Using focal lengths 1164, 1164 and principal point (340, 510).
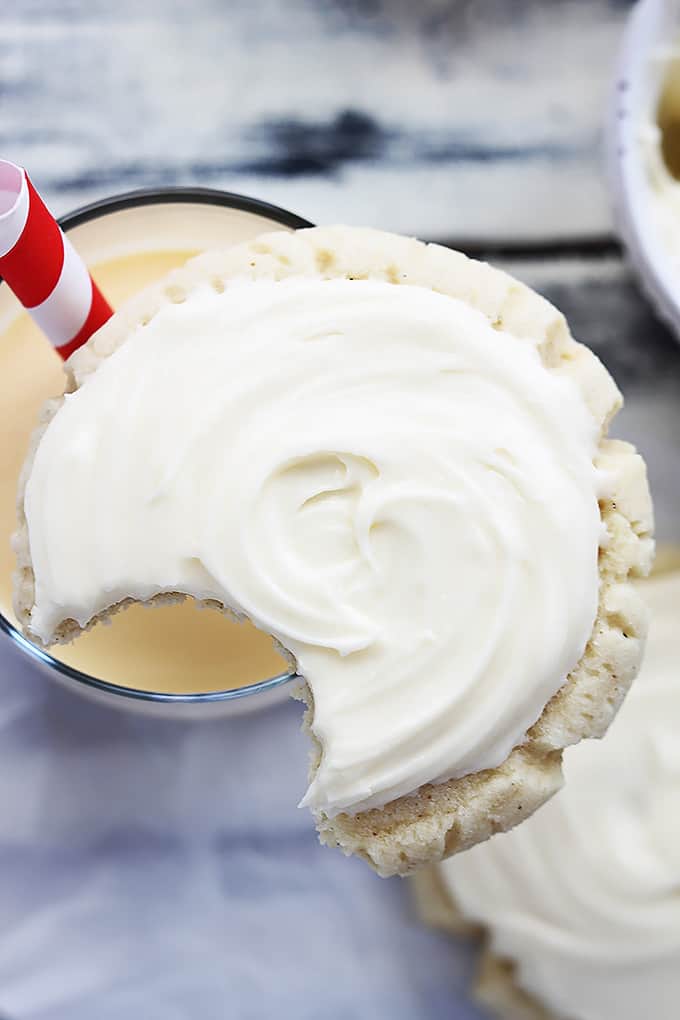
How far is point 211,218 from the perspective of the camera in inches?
41.7

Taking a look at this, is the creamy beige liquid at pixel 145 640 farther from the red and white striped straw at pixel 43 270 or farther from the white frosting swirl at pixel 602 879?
the white frosting swirl at pixel 602 879

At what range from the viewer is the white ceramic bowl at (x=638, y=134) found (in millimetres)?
1103

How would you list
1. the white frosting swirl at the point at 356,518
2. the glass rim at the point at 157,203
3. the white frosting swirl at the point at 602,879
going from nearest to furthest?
the white frosting swirl at the point at 356,518 < the glass rim at the point at 157,203 < the white frosting swirl at the point at 602,879

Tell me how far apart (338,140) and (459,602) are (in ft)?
2.22

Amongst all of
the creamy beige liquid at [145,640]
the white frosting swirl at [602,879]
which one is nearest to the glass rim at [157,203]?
the creamy beige liquid at [145,640]

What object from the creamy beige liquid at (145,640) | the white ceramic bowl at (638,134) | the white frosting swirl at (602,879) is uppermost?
the white ceramic bowl at (638,134)

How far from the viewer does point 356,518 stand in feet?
2.33

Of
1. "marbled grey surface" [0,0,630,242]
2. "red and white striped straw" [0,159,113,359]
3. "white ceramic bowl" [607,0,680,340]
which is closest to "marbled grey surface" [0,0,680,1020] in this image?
"marbled grey surface" [0,0,630,242]

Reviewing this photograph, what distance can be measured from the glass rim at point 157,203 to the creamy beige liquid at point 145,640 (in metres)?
0.01

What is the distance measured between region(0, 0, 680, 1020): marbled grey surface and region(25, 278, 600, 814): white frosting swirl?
1.46 ft

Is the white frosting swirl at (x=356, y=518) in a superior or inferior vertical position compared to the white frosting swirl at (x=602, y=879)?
superior

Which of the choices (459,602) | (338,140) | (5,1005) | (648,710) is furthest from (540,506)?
(5,1005)

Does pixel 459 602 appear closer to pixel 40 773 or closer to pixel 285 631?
pixel 285 631

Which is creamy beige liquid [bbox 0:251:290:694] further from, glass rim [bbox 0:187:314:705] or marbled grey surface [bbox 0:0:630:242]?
marbled grey surface [bbox 0:0:630:242]
